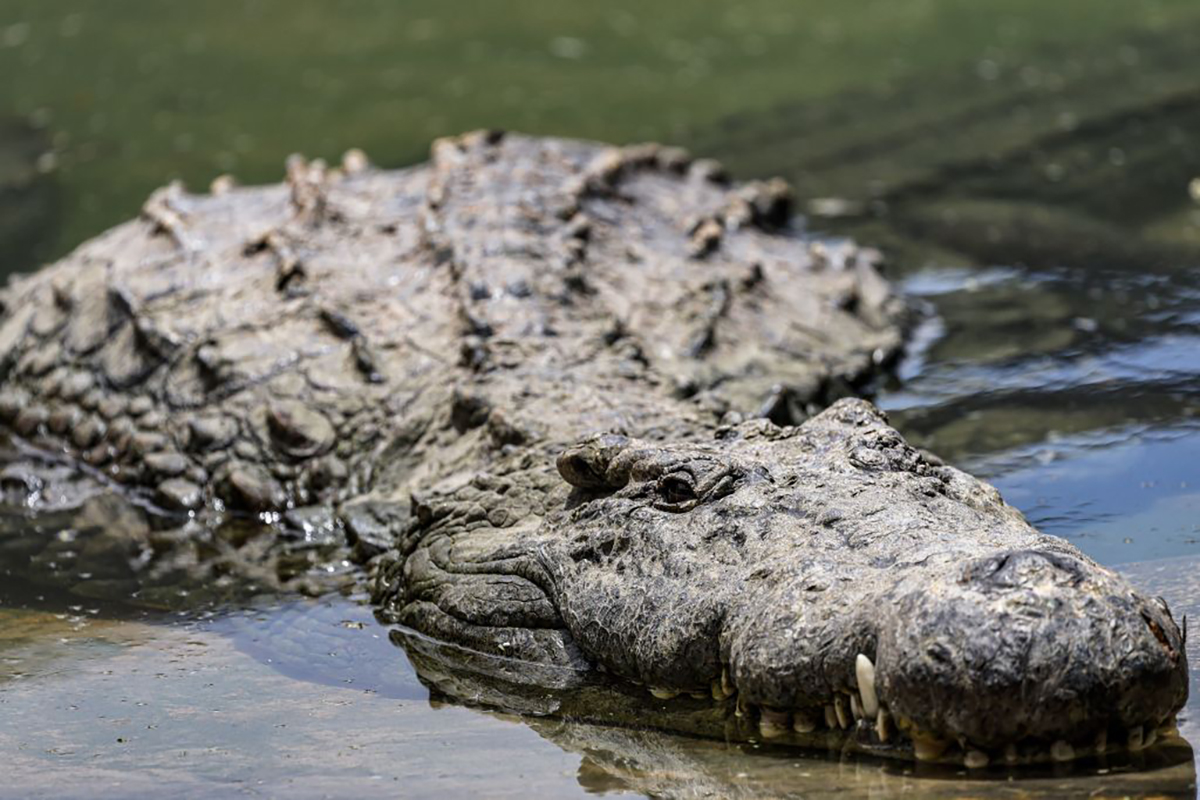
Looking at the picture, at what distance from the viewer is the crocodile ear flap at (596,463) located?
4578 mm

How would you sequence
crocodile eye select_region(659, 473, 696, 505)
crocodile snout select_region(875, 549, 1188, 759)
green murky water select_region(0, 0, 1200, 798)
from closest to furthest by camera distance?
1. crocodile snout select_region(875, 549, 1188, 759)
2. green murky water select_region(0, 0, 1200, 798)
3. crocodile eye select_region(659, 473, 696, 505)

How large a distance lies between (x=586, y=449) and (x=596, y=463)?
0.05 metres

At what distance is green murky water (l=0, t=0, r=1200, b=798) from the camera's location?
3973 millimetres

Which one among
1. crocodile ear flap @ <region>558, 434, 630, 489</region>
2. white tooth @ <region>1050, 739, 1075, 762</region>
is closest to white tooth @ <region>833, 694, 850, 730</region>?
white tooth @ <region>1050, 739, 1075, 762</region>

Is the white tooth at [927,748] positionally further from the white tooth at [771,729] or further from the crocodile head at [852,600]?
the white tooth at [771,729]

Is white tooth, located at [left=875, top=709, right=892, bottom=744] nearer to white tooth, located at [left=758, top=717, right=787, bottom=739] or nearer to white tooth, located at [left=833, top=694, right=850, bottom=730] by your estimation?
white tooth, located at [left=833, top=694, right=850, bottom=730]

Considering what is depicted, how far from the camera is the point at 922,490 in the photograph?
163 inches

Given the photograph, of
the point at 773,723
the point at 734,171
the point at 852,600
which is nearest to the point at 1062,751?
the point at 852,600

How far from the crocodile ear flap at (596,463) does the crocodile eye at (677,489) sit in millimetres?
189

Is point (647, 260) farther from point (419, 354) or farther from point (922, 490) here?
point (922, 490)

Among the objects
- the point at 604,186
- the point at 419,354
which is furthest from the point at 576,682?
the point at 604,186

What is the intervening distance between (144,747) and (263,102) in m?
9.22

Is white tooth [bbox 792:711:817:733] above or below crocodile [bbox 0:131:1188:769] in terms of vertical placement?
below

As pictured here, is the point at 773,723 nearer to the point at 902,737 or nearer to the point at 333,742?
the point at 902,737
